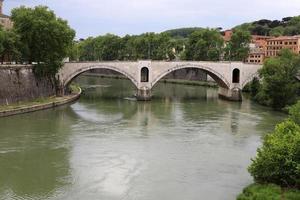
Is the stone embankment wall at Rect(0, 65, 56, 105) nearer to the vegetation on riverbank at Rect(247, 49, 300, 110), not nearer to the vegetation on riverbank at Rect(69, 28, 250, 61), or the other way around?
the vegetation on riverbank at Rect(69, 28, 250, 61)

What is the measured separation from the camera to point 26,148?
52.1 feet

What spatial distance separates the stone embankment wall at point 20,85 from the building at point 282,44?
28477 mm

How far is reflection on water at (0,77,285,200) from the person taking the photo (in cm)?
1191

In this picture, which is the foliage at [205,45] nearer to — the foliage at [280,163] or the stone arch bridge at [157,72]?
the stone arch bridge at [157,72]

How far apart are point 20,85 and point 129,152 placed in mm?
12201

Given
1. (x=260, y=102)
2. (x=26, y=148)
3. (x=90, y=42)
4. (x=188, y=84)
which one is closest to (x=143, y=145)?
(x=26, y=148)

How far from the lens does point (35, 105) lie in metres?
24.3

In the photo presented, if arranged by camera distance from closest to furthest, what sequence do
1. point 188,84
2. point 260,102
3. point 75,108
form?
point 75,108
point 260,102
point 188,84

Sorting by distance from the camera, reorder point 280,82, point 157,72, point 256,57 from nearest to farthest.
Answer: point 280,82, point 157,72, point 256,57

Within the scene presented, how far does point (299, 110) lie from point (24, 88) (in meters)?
15.8

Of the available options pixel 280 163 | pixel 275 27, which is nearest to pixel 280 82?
pixel 280 163

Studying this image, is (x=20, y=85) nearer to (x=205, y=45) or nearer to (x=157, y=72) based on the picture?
(x=157, y=72)

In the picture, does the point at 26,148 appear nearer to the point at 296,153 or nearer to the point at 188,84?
the point at 296,153

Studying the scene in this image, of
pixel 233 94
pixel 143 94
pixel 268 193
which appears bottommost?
pixel 268 193
